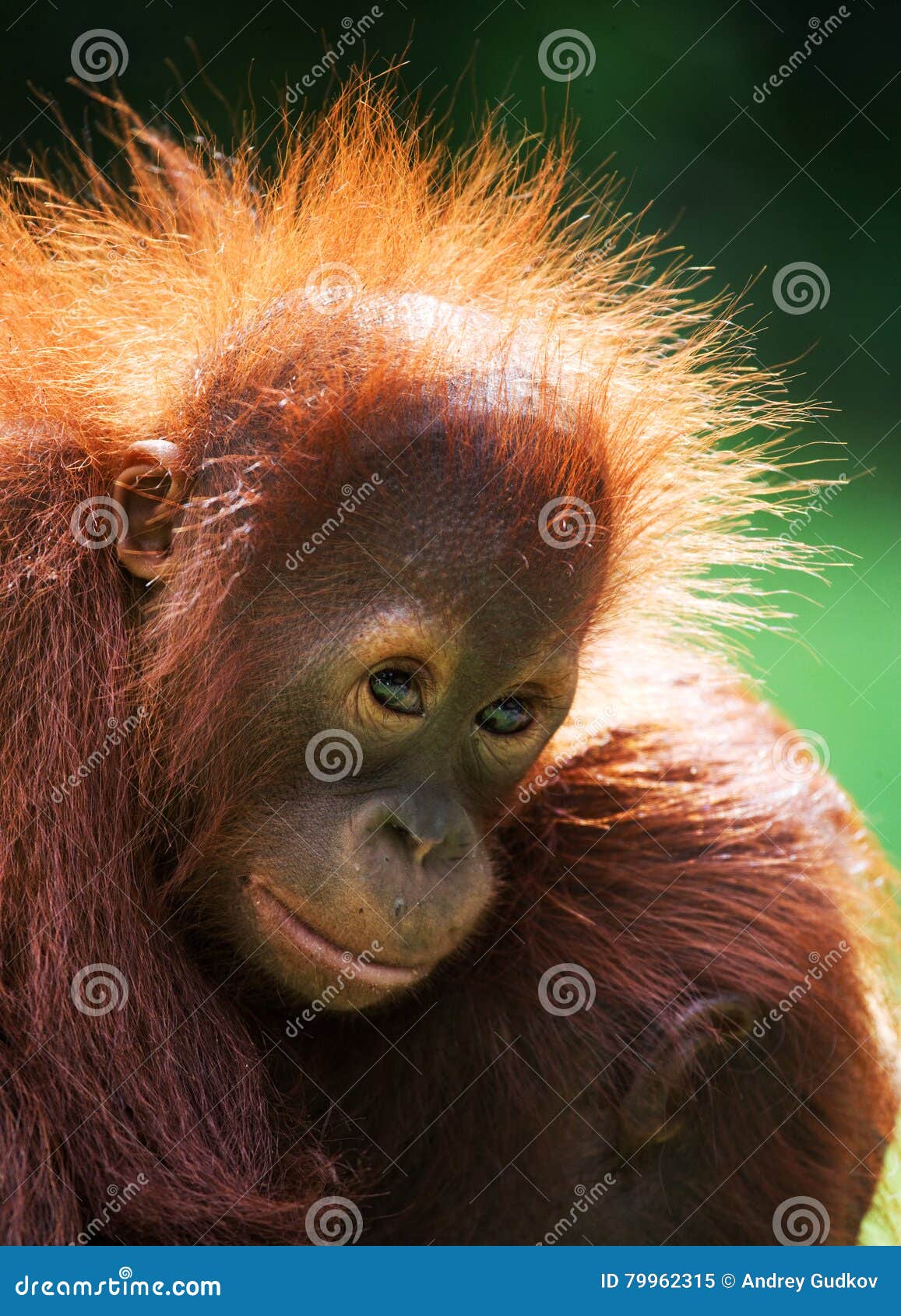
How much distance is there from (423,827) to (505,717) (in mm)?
338

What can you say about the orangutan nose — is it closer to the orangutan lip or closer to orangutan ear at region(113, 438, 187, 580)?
the orangutan lip

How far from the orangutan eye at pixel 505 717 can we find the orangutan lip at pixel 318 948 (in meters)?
0.45

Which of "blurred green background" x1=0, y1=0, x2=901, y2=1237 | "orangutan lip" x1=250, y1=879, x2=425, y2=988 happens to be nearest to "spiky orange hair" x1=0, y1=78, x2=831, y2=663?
"orangutan lip" x1=250, y1=879, x2=425, y2=988

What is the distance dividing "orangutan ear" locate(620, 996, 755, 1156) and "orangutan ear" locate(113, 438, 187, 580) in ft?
4.37

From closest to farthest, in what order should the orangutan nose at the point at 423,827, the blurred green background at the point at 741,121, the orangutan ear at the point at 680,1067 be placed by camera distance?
the orangutan nose at the point at 423,827
the orangutan ear at the point at 680,1067
the blurred green background at the point at 741,121

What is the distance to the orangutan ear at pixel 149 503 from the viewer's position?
234 cm

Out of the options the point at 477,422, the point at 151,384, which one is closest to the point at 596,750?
the point at 477,422

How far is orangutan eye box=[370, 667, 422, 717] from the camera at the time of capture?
2336 mm

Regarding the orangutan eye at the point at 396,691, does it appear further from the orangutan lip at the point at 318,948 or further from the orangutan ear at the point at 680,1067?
the orangutan ear at the point at 680,1067

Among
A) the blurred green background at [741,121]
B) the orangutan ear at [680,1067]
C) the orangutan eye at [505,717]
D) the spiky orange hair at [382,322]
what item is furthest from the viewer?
the blurred green background at [741,121]

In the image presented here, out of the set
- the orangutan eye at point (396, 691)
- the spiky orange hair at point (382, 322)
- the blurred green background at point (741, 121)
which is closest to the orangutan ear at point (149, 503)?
the spiky orange hair at point (382, 322)

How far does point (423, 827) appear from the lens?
2303 millimetres

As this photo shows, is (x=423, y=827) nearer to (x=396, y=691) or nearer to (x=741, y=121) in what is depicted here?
(x=396, y=691)

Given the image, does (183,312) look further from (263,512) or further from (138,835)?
(138,835)
